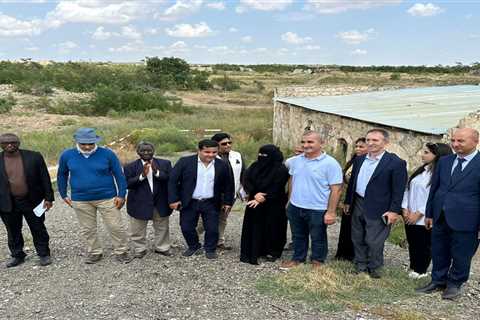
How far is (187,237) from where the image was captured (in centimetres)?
605

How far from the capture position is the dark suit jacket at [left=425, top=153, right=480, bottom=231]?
4.41 meters

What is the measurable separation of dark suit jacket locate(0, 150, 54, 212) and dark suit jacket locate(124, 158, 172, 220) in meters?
0.91

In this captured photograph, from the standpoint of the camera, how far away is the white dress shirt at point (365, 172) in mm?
5008

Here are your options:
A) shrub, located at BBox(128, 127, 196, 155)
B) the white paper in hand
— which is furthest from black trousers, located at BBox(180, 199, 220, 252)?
shrub, located at BBox(128, 127, 196, 155)

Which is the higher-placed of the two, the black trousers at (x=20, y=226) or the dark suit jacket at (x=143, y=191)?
the dark suit jacket at (x=143, y=191)

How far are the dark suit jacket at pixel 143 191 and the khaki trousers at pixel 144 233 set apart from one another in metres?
0.12

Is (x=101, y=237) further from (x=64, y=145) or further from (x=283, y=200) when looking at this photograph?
(x=64, y=145)

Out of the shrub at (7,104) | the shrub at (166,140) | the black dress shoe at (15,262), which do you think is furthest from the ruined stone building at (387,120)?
the shrub at (7,104)

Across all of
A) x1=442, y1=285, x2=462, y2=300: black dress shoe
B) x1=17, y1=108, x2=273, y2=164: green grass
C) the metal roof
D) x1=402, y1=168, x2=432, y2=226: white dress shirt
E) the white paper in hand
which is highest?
the metal roof

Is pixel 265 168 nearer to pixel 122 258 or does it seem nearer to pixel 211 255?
pixel 211 255

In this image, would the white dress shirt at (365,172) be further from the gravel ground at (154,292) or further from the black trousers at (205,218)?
the black trousers at (205,218)

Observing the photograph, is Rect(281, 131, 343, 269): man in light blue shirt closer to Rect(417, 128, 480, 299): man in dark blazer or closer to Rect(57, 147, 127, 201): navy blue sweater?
Rect(417, 128, 480, 299): man in dark blazer

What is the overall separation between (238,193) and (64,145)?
1118 cm

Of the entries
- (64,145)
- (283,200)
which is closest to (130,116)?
(64,145)
